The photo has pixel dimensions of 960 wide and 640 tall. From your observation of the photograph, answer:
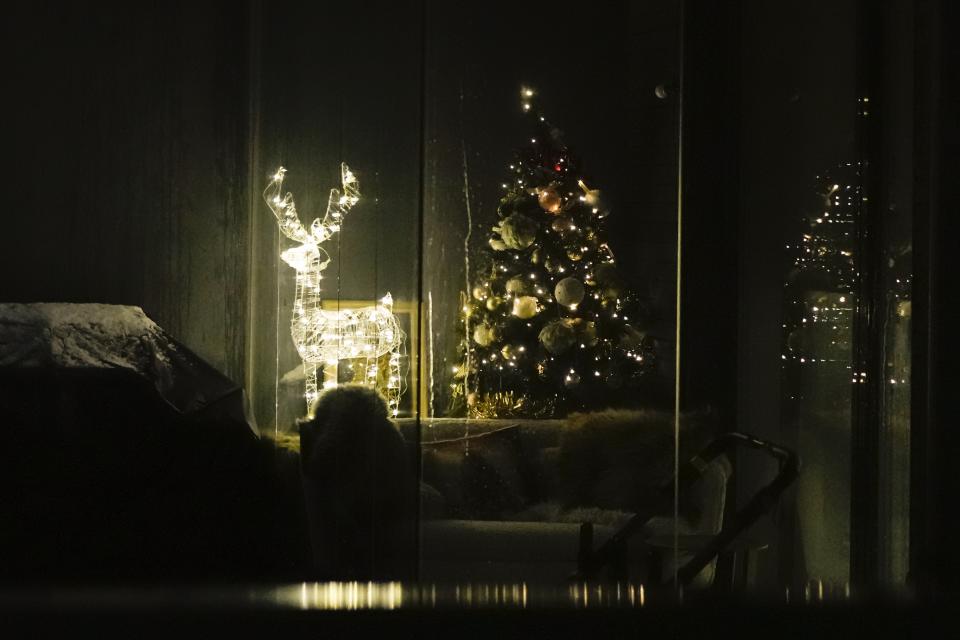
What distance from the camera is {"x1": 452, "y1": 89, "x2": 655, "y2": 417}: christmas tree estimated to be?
2.89 m

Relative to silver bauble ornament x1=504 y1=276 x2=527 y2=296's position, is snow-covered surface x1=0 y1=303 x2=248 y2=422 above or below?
below

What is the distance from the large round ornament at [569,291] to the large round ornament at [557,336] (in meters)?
0.07

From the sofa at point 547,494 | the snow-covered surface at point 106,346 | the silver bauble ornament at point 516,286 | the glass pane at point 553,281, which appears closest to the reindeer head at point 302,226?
the glass pane at point 553,281

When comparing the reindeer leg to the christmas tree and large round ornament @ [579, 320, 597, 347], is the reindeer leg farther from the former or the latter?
large round ornament @ [579, 320, 597, 347]

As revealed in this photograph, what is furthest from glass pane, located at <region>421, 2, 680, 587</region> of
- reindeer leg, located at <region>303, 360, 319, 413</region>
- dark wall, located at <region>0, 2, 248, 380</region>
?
dark wall, located at <region>0, 2, 248, 380</region>

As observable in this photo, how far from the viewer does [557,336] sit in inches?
115

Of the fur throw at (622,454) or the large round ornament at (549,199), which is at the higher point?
the large round ornament at (549,199)

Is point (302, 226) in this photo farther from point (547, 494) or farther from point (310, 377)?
point (547, 494)

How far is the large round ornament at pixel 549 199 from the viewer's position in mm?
2912

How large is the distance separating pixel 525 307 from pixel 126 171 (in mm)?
1300

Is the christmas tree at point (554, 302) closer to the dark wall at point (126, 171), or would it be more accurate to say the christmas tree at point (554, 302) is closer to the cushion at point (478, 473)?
the cushion at point (478, 473)

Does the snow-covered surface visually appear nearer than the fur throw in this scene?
Yes

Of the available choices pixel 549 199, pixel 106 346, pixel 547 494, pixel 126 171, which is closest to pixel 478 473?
pixel 547 494

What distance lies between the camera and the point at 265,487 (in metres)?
2.85
